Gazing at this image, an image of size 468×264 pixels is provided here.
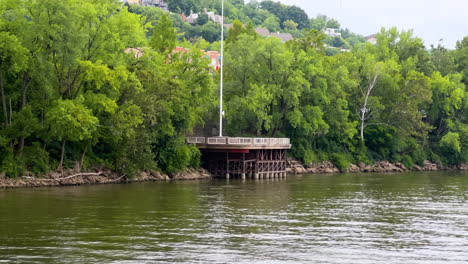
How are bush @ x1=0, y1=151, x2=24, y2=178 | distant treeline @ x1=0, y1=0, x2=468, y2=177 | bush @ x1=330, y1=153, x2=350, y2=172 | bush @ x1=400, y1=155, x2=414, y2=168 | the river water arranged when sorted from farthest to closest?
1. bush @ x1=400, y1=155, x2=414, y2=168
2. bush @ x1=330, y1=153, x2=350, y2=172
3. distant treeline @ x1=0, y1=0, x2=468, y2=177
4. bush @ x1=0, y1=151, x2=24, y2=178
5. the river water

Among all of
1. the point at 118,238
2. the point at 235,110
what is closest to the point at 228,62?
the point at 235,110

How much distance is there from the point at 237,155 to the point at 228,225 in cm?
3401

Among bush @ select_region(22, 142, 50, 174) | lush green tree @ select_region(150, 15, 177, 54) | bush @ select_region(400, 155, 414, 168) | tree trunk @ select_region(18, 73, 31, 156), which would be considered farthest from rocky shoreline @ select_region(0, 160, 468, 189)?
lush green tree @ select_region(150, 15, 177, 54)

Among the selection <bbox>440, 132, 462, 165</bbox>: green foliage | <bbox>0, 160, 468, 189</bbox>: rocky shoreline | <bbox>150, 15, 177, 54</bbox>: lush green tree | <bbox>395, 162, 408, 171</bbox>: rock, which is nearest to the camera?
<bbox>0, 160, 468, 189</bbox>: rocky shoreline

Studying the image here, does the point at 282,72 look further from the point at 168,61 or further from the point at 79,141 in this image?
the point at 79,141

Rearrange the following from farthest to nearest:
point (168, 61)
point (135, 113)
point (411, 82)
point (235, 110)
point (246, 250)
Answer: point (411, 82)
point (235, 110)
point (168, 61)
point (135, 113)
point (246, 250)

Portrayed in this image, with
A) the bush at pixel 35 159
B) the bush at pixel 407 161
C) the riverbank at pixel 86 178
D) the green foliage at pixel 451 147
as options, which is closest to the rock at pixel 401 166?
the bush at pixel 407 161

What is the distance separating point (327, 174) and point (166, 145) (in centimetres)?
2317

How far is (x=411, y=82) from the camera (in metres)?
96.8

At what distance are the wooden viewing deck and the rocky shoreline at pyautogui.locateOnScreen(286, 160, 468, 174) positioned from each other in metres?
8.78

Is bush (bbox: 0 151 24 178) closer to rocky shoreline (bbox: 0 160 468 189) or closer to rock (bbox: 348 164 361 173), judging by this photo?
rocky shoreline (bbox: 0 160 468 189)

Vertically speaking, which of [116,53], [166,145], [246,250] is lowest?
[246,250]

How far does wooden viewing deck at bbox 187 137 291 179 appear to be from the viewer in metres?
68.8

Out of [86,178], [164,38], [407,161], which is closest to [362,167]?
[407,161]
